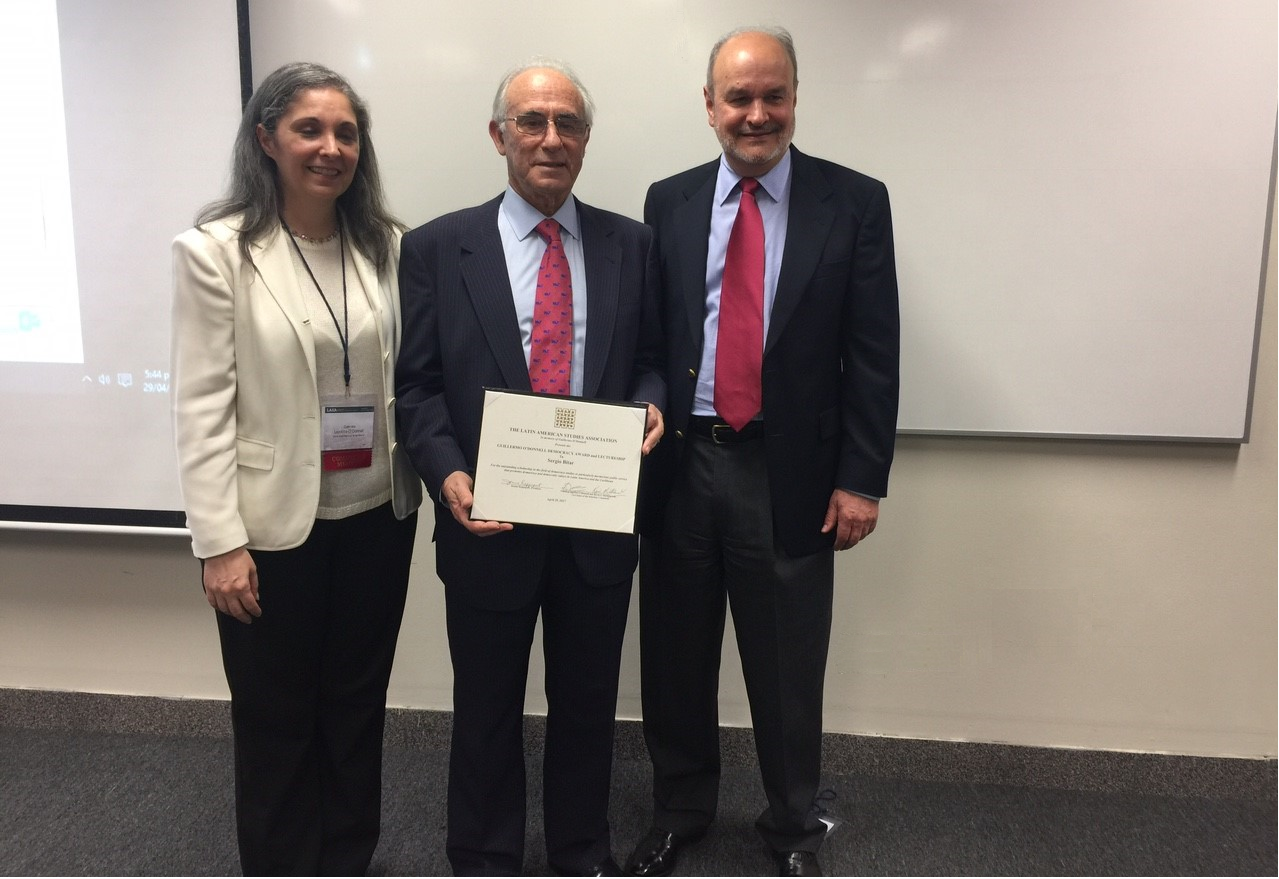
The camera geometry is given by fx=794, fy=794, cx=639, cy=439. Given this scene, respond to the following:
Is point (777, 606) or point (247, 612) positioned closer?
point (247, 612)

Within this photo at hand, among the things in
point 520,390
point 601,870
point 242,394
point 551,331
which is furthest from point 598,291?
point 601,870

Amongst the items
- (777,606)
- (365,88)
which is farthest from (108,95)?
(777,606)

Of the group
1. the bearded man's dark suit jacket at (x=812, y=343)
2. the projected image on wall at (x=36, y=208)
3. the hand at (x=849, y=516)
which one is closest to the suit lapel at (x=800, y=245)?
the bearded man's dark suit jacket at (x=812, y=343)

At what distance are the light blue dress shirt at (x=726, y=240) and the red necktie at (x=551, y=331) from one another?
0.29m

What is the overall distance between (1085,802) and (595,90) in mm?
2279

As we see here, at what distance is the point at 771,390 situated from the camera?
5.22 feet

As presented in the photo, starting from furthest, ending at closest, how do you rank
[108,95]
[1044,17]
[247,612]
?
1. [108,95]
2. [1044,17]
3. [247,612]

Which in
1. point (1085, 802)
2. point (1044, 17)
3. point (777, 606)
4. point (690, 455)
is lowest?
point (1085, 802)

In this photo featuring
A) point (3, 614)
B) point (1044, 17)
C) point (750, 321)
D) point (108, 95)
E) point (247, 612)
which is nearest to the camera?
point (247, 612)

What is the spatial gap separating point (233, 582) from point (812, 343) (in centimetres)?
117

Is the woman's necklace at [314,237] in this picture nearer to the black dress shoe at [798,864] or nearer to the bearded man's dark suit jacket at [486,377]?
the bearded man's dark suit jacket at [486,377]

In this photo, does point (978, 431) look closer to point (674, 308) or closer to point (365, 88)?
point (674, 308)

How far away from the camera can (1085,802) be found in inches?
84.0

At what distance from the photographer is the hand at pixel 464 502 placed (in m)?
1.40
